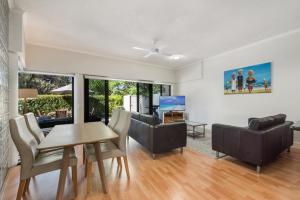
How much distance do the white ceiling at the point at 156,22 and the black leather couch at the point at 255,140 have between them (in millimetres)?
1876

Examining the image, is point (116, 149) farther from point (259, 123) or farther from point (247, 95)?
point (247, 95)

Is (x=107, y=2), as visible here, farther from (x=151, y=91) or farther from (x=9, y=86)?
(x=151, y=91)

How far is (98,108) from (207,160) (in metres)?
3.66

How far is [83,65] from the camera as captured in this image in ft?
14.2

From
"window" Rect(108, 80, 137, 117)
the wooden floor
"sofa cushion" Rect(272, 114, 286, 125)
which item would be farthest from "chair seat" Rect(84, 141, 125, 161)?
"window" Rect(108, 80, 137, 117)

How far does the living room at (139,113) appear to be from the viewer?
182cm

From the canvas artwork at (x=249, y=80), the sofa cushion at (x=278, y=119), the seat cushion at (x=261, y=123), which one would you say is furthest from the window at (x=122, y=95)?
the sofa cushion at (x=278, y=119)

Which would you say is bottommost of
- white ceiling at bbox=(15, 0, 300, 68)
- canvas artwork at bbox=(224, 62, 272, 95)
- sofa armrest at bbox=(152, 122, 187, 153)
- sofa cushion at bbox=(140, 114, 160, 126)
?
sofa armrest at bbox=(152, 122, 187, 153)

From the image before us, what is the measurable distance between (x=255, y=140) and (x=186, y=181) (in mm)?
1255

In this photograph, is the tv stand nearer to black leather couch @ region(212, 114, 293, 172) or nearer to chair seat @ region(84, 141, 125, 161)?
black leather couch @ region(212, 114, 293, 172)

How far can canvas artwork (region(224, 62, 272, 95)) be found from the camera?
11.8 ft

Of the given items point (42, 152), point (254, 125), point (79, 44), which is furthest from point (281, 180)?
point (79, 44)

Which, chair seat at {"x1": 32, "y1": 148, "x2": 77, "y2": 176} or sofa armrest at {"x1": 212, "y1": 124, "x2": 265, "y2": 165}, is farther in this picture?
sofa armrest at {"x1": 212, "y1": 124, "x2": 265, "y2": 165}

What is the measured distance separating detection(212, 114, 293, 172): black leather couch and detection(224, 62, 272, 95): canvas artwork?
1.25 meters
